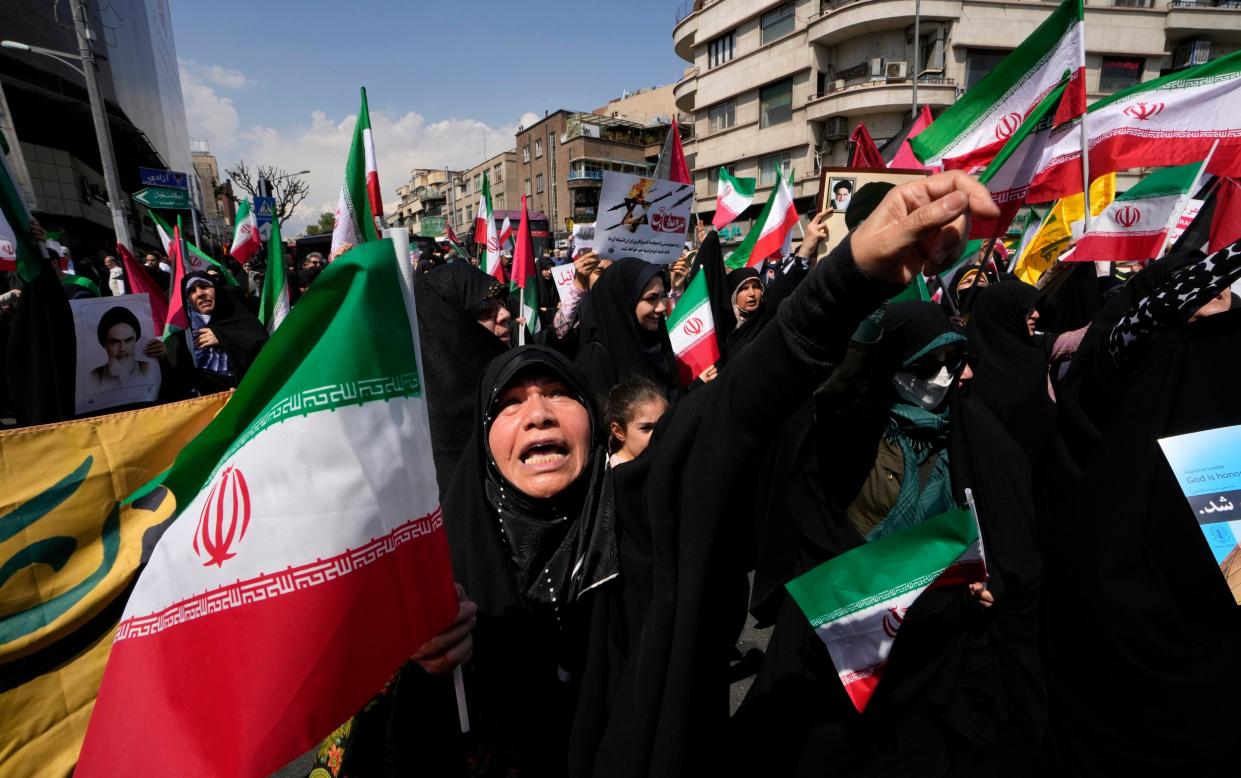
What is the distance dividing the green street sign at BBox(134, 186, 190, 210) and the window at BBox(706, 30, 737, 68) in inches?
1164

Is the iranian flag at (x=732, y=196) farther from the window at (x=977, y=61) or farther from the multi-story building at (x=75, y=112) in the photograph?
the window at (x=977, y=61)

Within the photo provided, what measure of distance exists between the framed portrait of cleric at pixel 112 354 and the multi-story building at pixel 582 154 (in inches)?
1975

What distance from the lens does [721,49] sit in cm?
3516

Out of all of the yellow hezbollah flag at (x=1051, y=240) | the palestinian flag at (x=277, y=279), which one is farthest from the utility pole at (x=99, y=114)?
the yellow hezbollah flag at (x=1051, y=240)

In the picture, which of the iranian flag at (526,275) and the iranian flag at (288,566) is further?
the iranian flag at (526,275)

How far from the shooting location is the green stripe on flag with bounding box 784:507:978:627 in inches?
59.3

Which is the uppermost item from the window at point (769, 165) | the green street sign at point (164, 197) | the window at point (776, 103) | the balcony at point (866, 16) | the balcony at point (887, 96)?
the balcony at point (866, 16)

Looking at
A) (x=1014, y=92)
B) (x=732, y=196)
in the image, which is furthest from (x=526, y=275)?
(x=1014, y=92)

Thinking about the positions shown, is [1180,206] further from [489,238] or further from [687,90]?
[687,90]

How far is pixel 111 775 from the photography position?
0.95 m

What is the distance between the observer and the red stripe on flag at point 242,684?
0.92 metres

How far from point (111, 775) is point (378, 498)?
1.88ft

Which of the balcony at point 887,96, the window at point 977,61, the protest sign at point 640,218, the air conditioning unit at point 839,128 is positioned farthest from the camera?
the air conditioning unit at point 839,128

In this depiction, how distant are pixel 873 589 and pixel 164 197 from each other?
55.2ft
